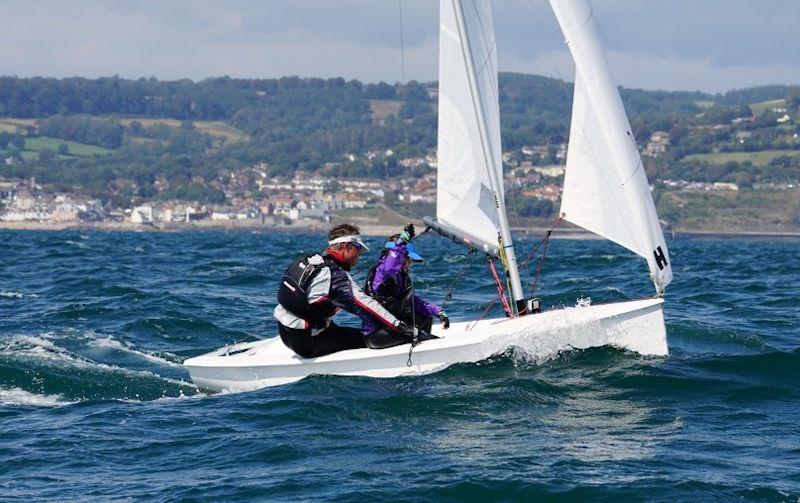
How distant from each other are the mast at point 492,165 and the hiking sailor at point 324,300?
111 centimetres

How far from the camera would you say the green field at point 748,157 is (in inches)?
4806

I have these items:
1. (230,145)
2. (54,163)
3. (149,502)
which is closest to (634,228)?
(149,502)

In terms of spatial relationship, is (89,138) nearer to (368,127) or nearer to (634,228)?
(368,127)

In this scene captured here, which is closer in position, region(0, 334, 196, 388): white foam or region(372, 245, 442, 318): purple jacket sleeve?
region(372, 245, 442, 318): purple jacket sleeve

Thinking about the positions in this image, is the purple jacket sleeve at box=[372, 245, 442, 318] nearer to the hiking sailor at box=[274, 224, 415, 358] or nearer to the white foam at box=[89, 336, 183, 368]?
the hiking sailor at box=[274, 224, 415, 358]

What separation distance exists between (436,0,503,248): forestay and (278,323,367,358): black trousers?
1267 mm

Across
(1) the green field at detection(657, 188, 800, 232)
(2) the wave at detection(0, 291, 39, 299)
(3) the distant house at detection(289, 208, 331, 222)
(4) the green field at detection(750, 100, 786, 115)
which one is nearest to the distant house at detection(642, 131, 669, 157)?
(4) the green field at detection(750, 100, 786, 115)

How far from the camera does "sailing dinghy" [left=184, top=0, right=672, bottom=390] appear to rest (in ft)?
29.4

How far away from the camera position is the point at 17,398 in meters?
8.71

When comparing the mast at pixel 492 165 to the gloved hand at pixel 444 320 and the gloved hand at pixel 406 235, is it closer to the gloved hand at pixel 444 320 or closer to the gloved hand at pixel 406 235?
the gloved hand at pixel 444 320

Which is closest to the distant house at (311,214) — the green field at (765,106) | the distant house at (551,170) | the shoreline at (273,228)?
the shoreline at (273,228)

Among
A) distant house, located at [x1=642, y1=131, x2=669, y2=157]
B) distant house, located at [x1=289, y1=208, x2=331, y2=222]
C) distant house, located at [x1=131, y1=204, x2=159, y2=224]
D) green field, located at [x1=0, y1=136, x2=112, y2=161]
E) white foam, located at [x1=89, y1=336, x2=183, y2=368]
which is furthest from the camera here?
green field, located at [x1=0, y1=136, x2=112, y2=161]

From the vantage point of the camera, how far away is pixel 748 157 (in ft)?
404

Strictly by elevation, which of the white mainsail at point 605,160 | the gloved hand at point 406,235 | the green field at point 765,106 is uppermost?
the green field at point 765,106
